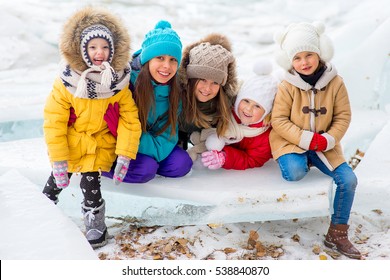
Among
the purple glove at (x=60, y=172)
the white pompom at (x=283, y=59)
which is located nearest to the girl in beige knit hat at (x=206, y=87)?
the white pompom at (x=283, y=59)

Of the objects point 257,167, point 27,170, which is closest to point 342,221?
point 257,167

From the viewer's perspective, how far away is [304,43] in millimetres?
2164

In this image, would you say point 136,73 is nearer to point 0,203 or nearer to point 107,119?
point 107,119

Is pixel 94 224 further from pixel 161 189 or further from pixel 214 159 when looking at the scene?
pixel 214 159

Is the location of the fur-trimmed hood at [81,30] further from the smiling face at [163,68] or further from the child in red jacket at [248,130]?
the child in red jacket at [248,130]

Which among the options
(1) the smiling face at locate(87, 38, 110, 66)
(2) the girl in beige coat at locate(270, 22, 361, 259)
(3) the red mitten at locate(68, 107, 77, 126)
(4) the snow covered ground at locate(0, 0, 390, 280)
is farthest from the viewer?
(2) the girl in beige coat at locate(270, 22, 361, 259)

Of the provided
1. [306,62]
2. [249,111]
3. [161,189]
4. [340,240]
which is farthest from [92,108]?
[340,240]

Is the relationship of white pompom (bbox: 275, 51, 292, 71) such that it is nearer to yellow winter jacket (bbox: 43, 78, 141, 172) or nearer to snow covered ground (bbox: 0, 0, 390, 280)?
snow covered ground (bbox: 0, 0, 390, 280)

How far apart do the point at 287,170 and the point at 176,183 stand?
0.59m

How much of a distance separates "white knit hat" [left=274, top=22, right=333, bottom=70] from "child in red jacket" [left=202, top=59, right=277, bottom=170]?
0.12 metres

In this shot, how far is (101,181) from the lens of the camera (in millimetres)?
2340

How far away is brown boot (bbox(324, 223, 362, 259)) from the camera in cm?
217

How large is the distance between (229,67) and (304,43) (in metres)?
0.41

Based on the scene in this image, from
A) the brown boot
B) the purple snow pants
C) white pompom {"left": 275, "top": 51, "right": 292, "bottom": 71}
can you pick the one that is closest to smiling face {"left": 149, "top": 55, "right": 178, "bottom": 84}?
the purple snow pants
